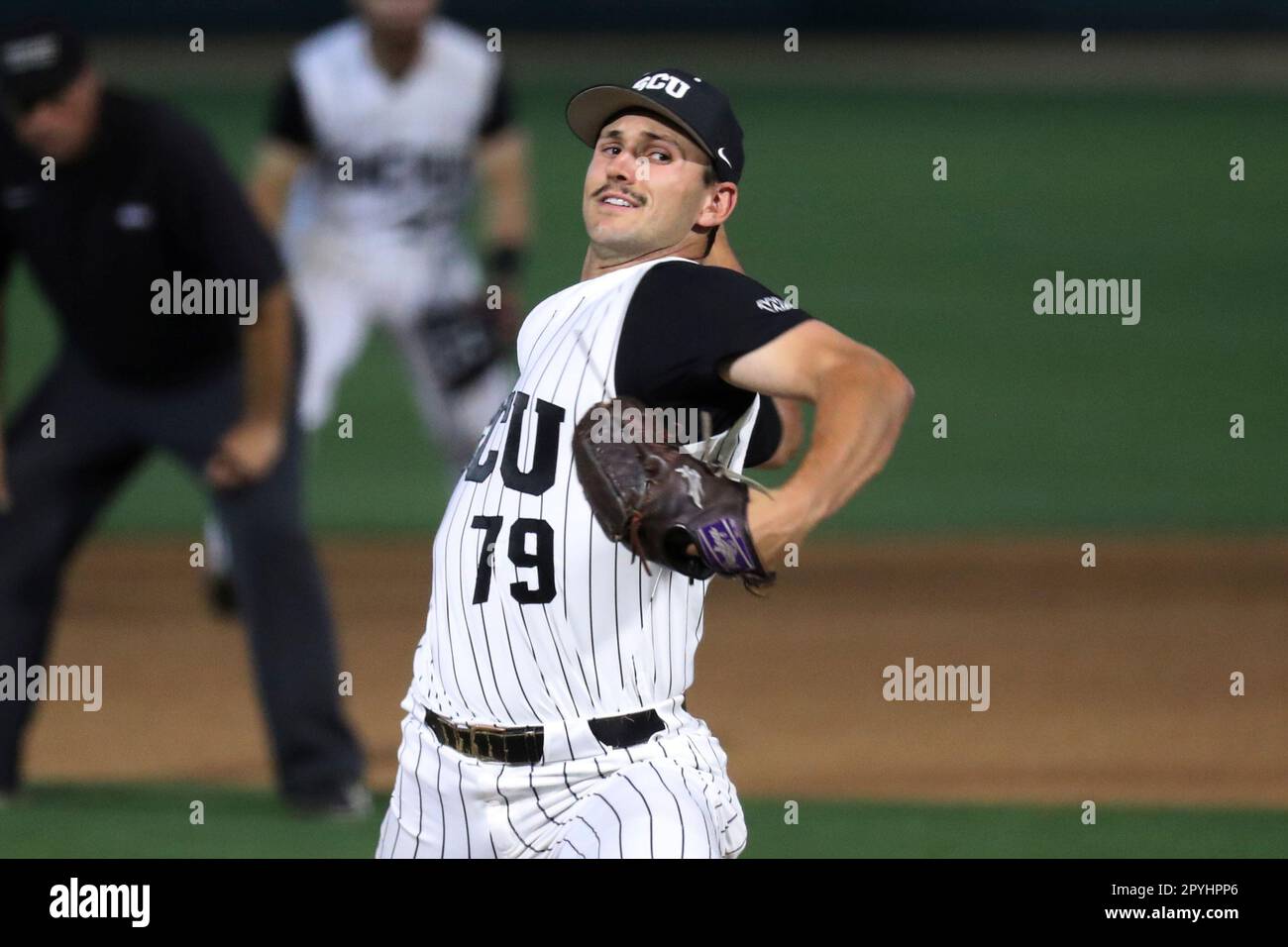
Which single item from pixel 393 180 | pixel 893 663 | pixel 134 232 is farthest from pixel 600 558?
pixel 393 180

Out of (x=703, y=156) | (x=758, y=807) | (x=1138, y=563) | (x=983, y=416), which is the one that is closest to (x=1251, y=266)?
(x=983, y=416)

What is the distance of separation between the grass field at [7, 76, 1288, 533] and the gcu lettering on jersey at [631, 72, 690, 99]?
7.95 meters

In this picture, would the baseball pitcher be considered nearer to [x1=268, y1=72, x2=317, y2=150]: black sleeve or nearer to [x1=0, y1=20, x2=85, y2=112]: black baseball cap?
[x1=0, y1=20, x2=85, y2=112]: black baseball cap

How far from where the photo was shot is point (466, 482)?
416 cm

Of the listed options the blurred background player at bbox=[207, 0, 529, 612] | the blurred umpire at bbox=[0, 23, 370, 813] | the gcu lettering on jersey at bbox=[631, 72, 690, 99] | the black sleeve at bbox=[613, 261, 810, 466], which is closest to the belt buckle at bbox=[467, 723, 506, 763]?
the black sleeve at bbox=[613, 261, 810, 466]

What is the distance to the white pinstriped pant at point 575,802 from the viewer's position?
386 cm

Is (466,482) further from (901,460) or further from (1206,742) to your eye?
(901,460)

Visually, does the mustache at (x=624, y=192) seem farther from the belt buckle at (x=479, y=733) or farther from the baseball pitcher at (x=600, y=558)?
the belt buckle at (x=479, y=733)

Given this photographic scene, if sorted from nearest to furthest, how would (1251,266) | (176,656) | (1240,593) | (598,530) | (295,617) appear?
(598,530) → (295,617) → (176,656) → (1240,593) → (1251,266)

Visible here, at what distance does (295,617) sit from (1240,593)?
17.5ft

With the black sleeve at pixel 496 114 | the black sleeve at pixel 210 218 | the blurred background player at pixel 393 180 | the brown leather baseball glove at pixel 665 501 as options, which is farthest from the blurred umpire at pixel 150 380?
the brown leather baseball glove at pixel 665 501

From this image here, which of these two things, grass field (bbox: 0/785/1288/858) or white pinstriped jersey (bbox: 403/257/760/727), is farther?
grass field (bbox: 0/785/1288/858)

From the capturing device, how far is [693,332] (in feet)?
12.2

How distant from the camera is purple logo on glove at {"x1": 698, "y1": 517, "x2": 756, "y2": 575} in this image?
3.51 metres
